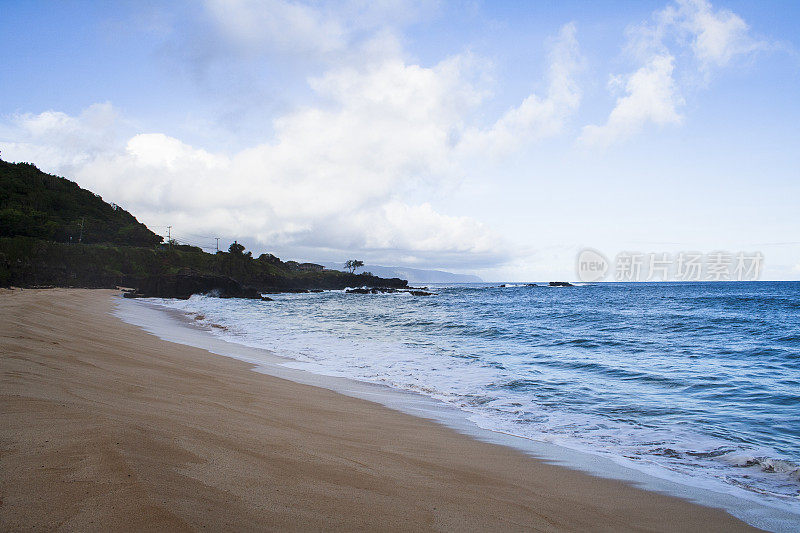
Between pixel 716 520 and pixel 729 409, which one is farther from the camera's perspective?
pixel 729 409

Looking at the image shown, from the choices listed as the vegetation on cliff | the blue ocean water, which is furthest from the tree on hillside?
the blue ocean water

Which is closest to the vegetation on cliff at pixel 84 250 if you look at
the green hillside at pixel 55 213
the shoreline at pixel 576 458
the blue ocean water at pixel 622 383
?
the green hillside at pixel 55 213

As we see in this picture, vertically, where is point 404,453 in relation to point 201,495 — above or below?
below

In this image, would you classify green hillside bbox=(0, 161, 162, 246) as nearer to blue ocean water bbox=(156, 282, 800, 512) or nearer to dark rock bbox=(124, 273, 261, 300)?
dark rock bbox=(124, 273, 261, 300)

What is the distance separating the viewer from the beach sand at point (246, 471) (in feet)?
7.06

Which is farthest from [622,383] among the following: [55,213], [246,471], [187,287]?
[55,213]

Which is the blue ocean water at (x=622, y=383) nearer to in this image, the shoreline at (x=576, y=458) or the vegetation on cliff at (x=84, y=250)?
the shoreline at (x=576, y=458)

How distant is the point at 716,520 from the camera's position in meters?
3.30

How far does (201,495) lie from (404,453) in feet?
7.34

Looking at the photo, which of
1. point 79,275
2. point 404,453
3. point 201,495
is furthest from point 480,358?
point 79,275

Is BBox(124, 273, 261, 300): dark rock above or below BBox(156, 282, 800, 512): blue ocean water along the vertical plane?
below

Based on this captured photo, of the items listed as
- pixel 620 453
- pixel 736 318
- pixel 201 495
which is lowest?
pixel 620 453

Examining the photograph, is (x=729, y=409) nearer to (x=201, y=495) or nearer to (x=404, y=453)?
(x=404, y=453)

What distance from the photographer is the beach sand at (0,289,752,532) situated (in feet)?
7.06
